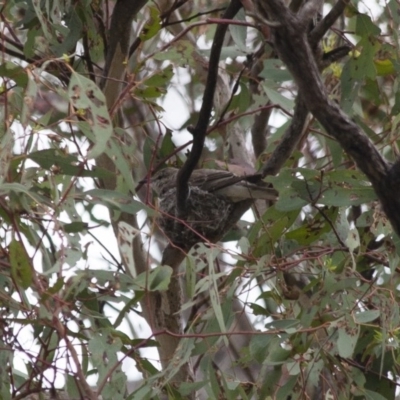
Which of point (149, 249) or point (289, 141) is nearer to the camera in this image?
point (149, 249)

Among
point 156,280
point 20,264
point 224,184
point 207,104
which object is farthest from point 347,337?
point 224,184

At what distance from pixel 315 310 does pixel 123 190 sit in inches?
23.0

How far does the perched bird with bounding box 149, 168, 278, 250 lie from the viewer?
2834 mm

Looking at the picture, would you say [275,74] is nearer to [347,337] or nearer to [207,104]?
[207,104]

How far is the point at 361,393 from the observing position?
2350 mm

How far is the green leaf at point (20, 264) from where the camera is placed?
5.32 ft

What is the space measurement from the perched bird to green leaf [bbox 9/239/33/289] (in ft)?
3.51

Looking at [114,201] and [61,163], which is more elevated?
[61,163]

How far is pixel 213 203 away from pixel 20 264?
5.29 feet

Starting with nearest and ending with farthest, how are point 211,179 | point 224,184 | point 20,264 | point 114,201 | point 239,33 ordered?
point 20,264
point 114,201
point 239,33
point 224,184
point 211,179

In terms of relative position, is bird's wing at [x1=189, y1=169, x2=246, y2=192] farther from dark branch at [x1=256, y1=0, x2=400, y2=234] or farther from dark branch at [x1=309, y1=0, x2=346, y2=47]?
dark branch at [x1=256, y1=0, x2=400, y2=234]

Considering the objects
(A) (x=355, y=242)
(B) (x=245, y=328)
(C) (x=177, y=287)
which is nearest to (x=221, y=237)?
(C) (x=177, y=287)

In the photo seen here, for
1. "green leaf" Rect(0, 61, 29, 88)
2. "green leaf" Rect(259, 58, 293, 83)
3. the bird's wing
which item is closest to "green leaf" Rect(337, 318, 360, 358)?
"green leaf" Rect(259, 58, 293, 83)

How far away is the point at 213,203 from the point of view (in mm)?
3203
